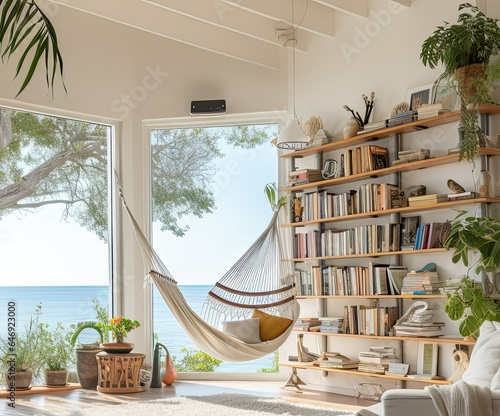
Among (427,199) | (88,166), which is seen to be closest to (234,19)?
(88,166)

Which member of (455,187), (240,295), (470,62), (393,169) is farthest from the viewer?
(240,295)

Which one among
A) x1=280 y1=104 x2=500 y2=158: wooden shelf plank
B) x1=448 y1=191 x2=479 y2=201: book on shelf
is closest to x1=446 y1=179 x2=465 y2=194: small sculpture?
x1=448 y1=191 x2=479 y2=201: book on shelf

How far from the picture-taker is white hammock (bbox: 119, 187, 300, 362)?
536 centimetres

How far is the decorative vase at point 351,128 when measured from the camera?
18.5ft

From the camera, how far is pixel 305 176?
6.00m

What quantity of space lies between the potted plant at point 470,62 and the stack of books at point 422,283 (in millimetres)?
883

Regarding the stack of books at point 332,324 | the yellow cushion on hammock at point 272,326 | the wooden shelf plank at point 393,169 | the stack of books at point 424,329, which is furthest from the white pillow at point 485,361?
the yellow cushion on hammock at point 272,326

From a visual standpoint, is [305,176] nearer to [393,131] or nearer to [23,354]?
[393,131]

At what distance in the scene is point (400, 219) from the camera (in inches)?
209

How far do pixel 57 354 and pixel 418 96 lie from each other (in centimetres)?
367

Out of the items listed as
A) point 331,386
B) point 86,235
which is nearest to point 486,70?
point 331,386

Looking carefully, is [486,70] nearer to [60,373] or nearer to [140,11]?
[140,11]

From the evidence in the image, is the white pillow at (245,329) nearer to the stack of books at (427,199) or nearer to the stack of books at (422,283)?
the stack of books at (422,283)

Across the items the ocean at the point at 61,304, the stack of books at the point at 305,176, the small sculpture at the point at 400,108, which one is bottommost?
the ocean at the point at 61,304
